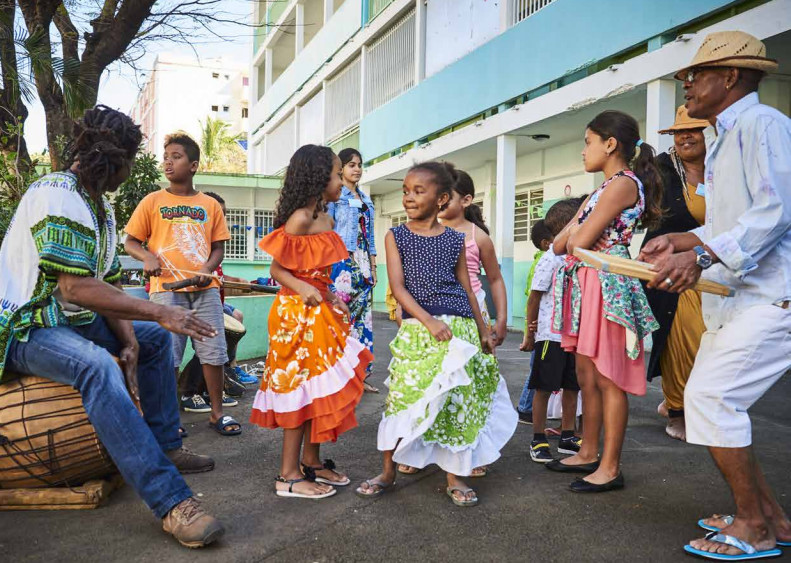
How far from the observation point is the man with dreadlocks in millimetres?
2824

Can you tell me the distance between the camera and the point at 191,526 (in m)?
2.74

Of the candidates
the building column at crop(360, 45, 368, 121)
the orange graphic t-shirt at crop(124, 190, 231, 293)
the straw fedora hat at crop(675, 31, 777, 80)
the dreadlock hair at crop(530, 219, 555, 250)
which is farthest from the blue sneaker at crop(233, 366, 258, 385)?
the building column at crop(360, 45, 368, 121)

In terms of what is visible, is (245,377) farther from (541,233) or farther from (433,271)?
(433,271)

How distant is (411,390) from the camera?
338cm

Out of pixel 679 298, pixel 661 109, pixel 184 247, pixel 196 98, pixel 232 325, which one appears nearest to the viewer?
pixel 679 298

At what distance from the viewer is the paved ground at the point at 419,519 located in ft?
8.98

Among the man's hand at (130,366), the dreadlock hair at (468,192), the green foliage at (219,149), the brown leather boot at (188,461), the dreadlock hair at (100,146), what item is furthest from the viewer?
the green foliage at (219,149)

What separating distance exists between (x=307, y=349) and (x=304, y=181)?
0.87 meters

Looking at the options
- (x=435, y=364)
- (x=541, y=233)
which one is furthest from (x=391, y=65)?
(x=435, y=364)

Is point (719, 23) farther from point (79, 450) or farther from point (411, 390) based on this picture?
point (79, 450)

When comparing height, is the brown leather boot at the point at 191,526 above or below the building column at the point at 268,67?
below

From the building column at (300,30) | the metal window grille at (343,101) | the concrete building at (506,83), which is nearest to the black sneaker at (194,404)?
the concrete building at (506,83)

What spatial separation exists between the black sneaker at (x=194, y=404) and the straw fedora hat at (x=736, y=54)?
430 cm

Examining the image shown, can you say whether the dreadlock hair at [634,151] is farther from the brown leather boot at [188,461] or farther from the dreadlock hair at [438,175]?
the brown leather boot at [188,461]
